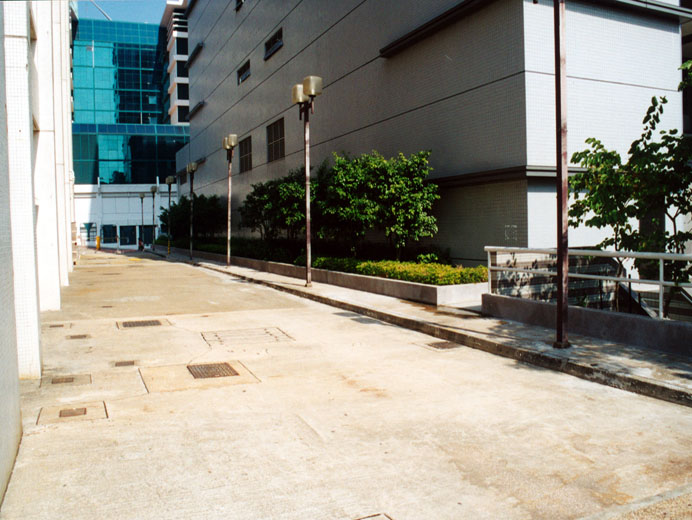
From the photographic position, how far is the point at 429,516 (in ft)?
12.1

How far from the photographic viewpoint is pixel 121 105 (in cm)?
8344

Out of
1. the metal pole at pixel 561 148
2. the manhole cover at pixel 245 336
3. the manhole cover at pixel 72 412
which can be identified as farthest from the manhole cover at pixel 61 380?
the metal pole at pixel 561 148

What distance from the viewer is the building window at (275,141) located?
99.7 ft

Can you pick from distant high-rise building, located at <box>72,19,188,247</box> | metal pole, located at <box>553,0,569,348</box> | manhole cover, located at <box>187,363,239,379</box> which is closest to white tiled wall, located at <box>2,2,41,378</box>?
manhole cover, located at <box>187,363,239,379</box>

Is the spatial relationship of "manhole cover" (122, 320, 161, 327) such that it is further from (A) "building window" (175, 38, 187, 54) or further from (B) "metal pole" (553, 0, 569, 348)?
(A) "building window" (175, 38, 187, 54)

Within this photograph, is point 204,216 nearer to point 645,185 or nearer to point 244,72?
point 244,72

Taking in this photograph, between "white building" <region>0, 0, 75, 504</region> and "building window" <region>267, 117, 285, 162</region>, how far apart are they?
16.0 metres

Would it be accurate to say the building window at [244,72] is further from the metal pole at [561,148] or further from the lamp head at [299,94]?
the metal pole at [561,148]

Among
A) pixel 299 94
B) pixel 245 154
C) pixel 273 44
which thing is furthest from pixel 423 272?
pixel 245 154

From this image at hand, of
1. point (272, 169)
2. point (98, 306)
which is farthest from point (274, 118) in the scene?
point (98, 306)

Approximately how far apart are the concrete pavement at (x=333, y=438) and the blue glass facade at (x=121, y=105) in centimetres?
6491

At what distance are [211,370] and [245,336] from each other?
Result: 2472mm

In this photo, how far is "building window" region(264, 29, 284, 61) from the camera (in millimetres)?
29891

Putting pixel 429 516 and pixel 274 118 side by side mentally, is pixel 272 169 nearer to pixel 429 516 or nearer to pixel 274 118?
pixel 274 118
